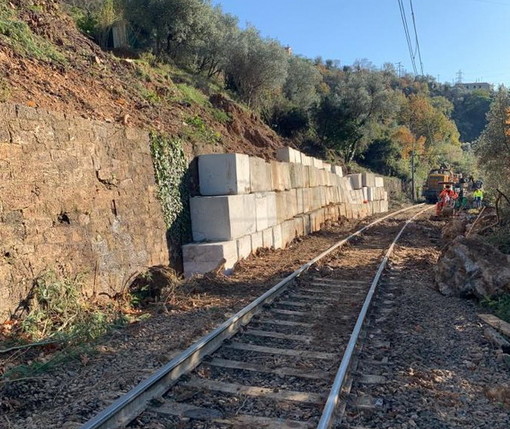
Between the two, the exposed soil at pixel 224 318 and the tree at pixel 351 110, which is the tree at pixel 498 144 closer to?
the exposed soil at pixel 224 318

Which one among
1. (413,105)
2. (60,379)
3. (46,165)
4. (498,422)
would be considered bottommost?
(498,422)

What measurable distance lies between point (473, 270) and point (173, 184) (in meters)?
6.15

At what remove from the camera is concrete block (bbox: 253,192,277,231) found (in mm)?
12750

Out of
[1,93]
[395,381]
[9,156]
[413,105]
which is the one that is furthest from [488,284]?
[413,105]

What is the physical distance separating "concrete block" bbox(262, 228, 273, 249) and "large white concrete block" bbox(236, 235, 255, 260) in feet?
3.94

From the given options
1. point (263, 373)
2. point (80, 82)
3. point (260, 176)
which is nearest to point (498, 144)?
point (260, 176)

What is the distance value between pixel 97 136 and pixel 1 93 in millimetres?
1599

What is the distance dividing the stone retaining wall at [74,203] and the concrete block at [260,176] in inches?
134

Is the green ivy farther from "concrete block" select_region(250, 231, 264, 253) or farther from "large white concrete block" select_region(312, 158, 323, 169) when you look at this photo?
"large white concrete block" select_region(312, 158, 323, 169)

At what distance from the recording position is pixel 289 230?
15586mm

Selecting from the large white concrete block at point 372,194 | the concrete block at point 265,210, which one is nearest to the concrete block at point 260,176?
the concrete block at point 265,210

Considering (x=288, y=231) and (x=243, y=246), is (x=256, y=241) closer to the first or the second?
(x=243, y=246)

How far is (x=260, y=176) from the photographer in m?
13.3

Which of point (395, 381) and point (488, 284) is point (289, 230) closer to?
point (488, 284)
